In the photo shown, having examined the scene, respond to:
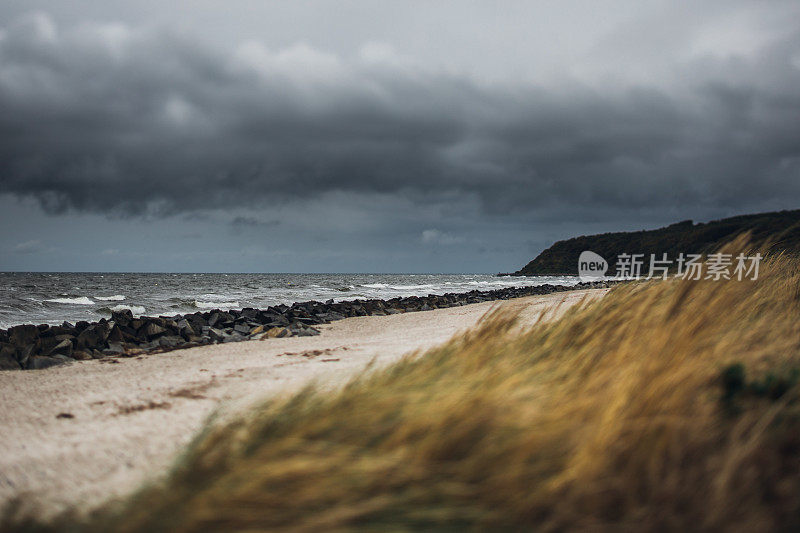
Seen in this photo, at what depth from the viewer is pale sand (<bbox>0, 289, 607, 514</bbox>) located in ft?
6.47

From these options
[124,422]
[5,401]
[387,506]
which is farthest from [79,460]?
[5,401]

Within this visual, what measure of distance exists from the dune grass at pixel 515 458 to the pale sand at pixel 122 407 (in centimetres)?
51

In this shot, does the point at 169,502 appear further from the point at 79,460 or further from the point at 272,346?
the point at 272,346

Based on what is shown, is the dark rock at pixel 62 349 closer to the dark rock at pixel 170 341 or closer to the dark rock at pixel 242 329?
the dark rock at pixel 170 341

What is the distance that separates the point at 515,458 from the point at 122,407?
8.54 ft

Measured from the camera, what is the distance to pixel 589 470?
55.7 inches

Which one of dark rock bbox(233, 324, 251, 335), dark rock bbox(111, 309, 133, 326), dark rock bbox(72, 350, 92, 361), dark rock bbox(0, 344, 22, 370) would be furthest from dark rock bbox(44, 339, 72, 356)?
dark rock bbox(233, 324, 251, 335)

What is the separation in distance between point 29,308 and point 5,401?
15.8 meters

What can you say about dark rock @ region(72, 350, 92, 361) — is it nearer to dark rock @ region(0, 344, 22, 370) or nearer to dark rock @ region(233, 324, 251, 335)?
dark rock @ region(0, 344, 22, 370)

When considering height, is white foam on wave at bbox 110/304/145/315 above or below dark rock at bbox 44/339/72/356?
below

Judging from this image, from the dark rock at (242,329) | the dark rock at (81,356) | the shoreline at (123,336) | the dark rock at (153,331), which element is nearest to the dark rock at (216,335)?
the shoreline at (123,336)

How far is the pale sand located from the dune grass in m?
0.51

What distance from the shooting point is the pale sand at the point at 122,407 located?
197 centimetres

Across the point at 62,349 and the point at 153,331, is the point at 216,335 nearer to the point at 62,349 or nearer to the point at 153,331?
the point at 153,331
